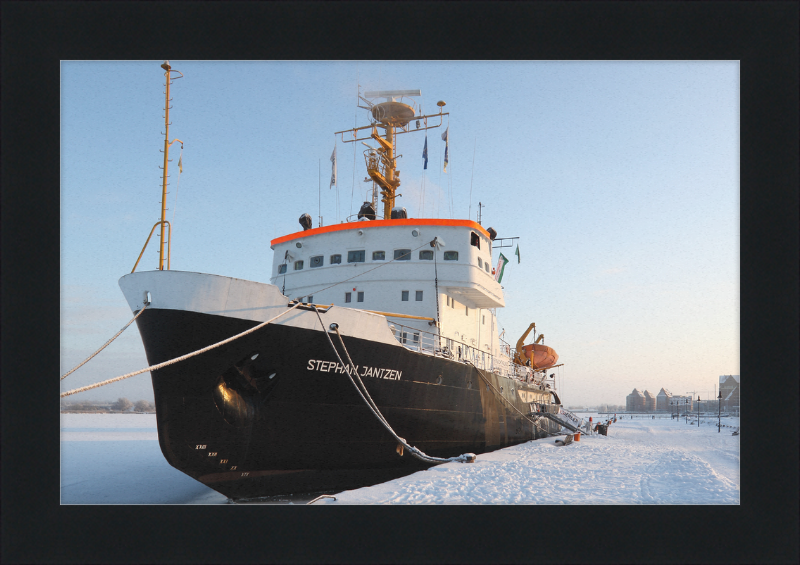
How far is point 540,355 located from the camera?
25.1 m

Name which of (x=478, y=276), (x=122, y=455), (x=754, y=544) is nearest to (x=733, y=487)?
(x=754, y=544)

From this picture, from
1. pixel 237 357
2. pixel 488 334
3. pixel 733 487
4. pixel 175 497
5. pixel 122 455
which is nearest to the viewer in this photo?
pixel 237 357

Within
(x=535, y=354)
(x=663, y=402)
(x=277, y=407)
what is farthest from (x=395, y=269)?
(x=663, y=402)

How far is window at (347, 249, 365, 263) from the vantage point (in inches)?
498

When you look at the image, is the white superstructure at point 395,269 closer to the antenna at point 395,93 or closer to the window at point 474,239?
the window at point 474,239

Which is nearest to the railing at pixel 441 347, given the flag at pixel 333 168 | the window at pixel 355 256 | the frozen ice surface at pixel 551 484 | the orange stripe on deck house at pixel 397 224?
the window at pixel 355 256

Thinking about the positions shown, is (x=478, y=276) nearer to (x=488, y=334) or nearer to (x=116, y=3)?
(x=488, y=334)

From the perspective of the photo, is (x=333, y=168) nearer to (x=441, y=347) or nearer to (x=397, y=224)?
(x=397, y=224)

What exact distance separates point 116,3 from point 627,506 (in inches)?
351

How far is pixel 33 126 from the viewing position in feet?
21.8

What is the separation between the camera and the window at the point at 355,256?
1266 centimetres

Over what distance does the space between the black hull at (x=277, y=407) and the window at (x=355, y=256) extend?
12.4 ft

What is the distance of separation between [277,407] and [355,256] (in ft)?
18.9

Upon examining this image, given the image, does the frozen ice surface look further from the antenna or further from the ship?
the antenna
